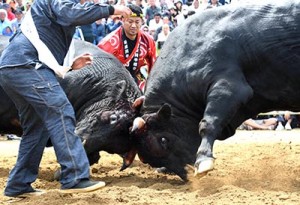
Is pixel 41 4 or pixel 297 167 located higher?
pixel 41 4

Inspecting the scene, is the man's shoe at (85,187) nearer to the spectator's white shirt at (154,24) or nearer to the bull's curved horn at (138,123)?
the bull's curved horn at (138,123)

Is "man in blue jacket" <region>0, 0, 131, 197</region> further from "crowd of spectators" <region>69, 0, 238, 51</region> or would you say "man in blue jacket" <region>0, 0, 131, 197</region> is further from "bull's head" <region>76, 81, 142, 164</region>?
"crowd of spectators" <region>69, 0, 238, 51</region>

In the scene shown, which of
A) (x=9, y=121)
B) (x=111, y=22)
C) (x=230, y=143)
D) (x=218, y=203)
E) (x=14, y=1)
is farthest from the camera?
(x=14, y=1)

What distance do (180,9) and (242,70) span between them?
13221mm

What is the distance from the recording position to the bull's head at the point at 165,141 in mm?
6680

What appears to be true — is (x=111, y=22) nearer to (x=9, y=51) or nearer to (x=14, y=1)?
(x=14, y=1)

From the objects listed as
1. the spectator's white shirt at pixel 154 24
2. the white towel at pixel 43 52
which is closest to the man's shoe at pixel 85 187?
the white towel at pixel 43 52

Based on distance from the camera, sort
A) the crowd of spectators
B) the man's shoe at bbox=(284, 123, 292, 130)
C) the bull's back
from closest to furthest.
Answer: the bull's back, the man's shoe at bbox=(284, 123, 292, 130), the crowd of spectators

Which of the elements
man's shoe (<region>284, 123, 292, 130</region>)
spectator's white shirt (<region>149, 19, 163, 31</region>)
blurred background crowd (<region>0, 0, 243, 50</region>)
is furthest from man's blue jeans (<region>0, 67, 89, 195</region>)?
spectator's white shirt (<region>149, 19, 163, 31</region>)

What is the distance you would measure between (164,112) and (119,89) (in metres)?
0.95

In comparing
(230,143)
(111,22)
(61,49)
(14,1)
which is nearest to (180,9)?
(111,22)

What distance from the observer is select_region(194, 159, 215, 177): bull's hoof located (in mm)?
5754

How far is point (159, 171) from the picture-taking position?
7340mm

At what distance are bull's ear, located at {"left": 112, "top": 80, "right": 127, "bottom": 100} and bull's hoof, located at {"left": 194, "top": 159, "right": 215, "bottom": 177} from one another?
174cm
